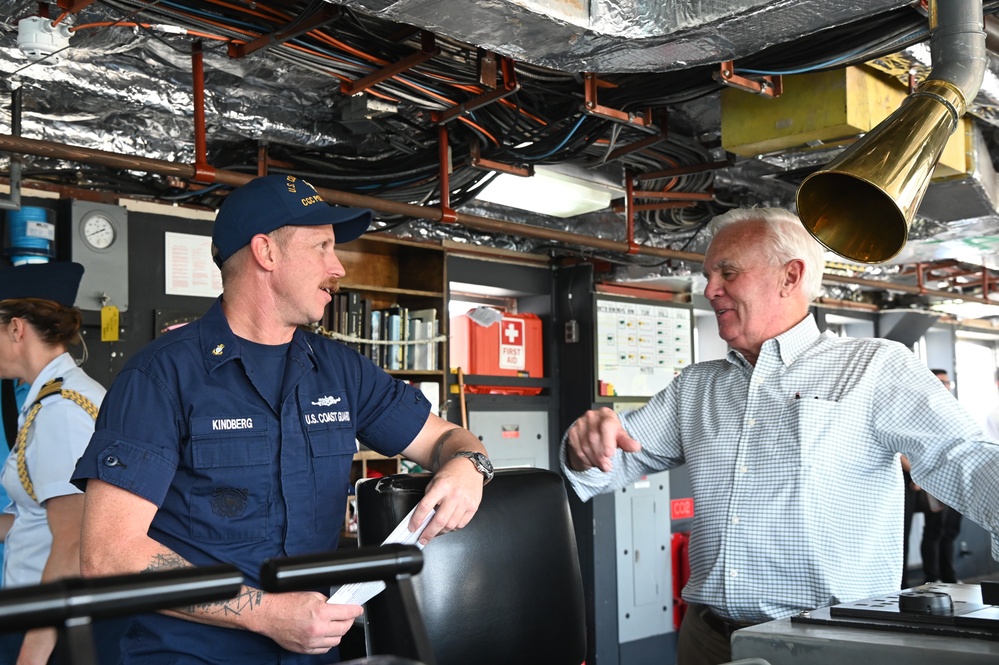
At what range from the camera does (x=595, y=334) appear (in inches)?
248

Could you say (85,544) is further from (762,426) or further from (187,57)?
(187,57)

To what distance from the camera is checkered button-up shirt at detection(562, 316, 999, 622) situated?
2039 mm

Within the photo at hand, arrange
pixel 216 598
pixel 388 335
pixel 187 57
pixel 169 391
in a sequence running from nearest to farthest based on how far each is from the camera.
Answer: pixel 216 598 < pixel 169 391 < pixel 187 57 < pixel 388 335

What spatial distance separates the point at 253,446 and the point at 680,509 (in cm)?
557

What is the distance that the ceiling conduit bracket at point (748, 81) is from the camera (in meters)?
2.88

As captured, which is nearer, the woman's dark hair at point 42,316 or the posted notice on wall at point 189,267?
the woman's dark hair at point 42,316

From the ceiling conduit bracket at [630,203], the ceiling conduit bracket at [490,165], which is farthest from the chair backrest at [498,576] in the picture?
the ceiling conduit bracket at [630,203]

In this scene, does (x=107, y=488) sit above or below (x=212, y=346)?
below

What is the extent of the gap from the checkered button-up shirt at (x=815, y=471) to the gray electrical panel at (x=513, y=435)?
11.6 ft

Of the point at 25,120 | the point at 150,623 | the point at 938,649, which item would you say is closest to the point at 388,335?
the point at 25,120

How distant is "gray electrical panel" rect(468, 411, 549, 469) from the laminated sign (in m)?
0.32

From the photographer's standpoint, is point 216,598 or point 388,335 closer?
point 216,598

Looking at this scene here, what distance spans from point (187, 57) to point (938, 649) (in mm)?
2844

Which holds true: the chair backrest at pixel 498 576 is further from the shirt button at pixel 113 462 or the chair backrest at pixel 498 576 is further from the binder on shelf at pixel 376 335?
the binder on shelf at pixel 376 335
